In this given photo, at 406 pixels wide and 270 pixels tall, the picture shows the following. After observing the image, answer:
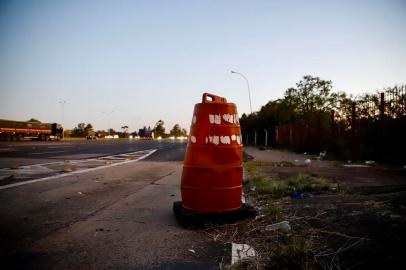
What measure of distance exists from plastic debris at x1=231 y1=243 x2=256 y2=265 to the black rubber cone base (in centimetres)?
60

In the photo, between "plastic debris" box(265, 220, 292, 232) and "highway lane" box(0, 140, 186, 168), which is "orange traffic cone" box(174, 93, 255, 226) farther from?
"highway lane" box(0, 140, 186, 168)

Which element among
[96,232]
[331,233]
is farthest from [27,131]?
[331,233]

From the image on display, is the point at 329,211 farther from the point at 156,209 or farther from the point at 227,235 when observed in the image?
the point at 156,209

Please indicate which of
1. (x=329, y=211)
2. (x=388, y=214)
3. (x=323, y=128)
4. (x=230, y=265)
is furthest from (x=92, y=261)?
(x=323, y=128)

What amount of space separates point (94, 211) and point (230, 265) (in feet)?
7.69

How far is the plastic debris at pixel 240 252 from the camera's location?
244cm

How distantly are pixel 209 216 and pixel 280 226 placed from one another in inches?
29.0

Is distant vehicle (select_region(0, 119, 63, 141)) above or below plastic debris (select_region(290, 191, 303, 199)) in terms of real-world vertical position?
above

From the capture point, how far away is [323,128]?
17266 mm

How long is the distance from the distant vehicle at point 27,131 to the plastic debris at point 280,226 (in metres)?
49.3

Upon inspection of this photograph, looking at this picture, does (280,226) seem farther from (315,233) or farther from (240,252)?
(240,252)

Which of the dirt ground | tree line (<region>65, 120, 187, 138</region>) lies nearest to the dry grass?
the dirt ground

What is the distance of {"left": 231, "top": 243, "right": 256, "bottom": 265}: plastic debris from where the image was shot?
2437 mm

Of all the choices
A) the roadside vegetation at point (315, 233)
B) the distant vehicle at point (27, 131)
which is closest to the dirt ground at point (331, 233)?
the roadside vegetation at point (315, 233)
